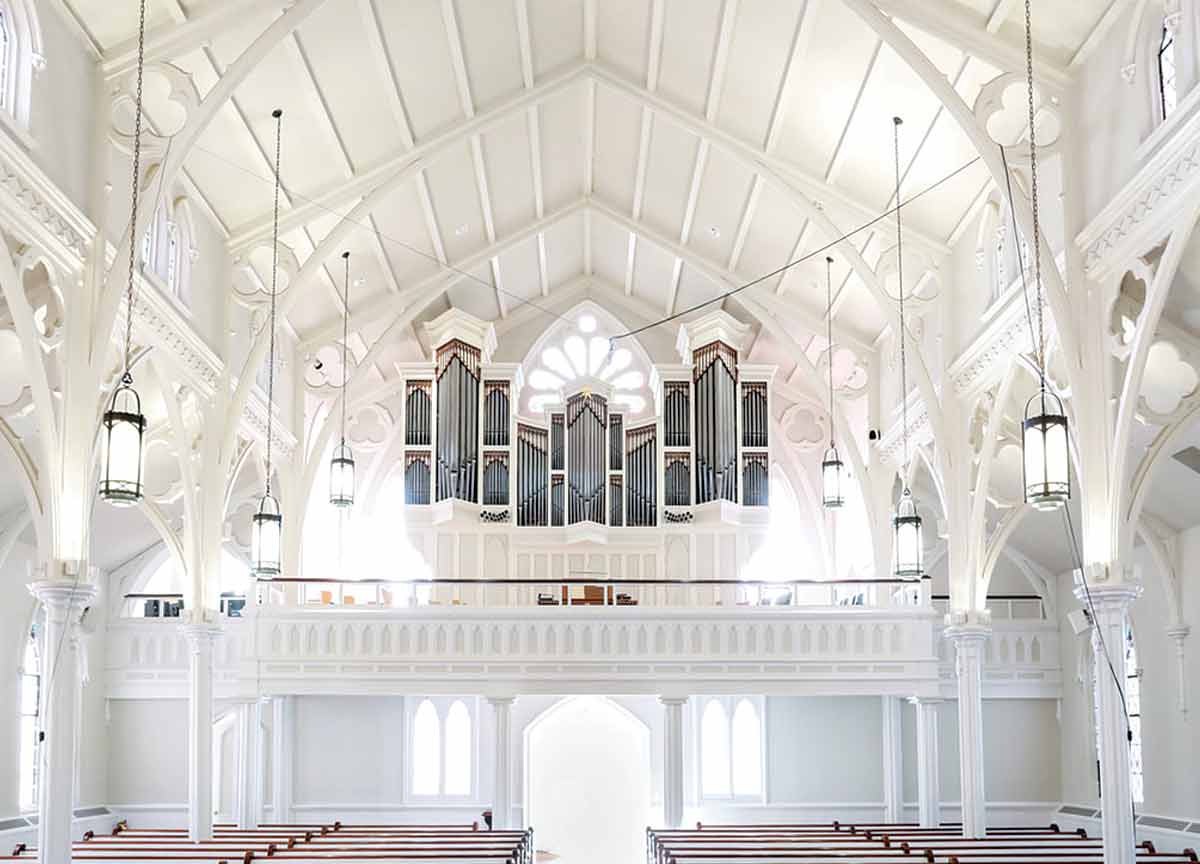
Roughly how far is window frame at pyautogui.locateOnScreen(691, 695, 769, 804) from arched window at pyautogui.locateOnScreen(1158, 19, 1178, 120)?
14073mm

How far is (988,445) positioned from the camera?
1789 cm

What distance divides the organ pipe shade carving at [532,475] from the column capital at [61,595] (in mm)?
11658

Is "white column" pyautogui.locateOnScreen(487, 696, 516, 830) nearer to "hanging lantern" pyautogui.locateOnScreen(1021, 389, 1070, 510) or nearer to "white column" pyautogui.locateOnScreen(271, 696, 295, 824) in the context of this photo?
"white column" pyautogui.locateOnScreen(271, 696, 295, 824)

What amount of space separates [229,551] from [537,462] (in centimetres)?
519

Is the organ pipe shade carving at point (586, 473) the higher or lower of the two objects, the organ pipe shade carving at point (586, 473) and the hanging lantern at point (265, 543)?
the higher

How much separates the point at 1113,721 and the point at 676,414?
12.6 m

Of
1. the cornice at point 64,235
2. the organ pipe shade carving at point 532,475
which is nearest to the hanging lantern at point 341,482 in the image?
the cornice at point 64,235

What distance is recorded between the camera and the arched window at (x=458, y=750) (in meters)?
24.8

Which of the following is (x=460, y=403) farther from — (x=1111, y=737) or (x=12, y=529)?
(x=1111, y=737)

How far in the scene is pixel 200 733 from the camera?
1808 centimetres

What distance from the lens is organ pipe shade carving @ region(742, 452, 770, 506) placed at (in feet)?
80.8

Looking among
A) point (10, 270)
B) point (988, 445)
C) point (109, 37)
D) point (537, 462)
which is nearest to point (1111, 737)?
point (988, 445)

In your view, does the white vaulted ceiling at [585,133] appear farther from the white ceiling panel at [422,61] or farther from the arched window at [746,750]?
the arched window at [746,750]

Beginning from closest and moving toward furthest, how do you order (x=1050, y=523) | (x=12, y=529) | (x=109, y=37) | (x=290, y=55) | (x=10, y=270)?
(x=10, y=270), (x=109, y=37), (x=290, y=55), (x=12, y=529), (x=1050, y=523)
